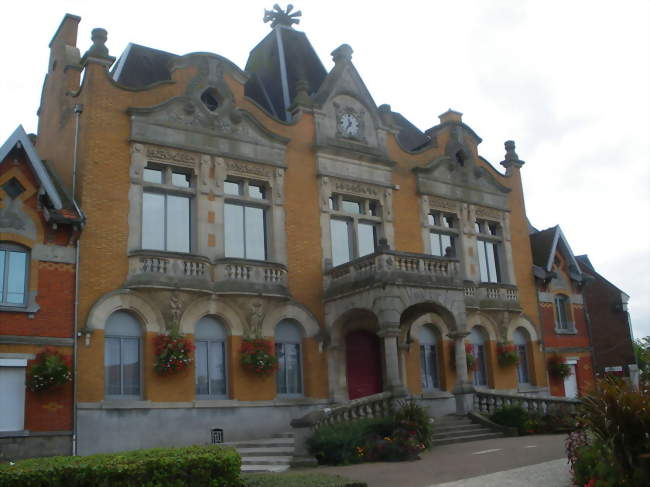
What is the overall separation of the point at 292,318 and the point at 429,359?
19.3 feet

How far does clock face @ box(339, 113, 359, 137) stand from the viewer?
2441 cm

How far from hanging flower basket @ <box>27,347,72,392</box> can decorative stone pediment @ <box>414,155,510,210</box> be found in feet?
45.5

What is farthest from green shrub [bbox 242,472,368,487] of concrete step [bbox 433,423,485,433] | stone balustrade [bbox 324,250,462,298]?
stone balustrade [bbox 324,250,462,298]

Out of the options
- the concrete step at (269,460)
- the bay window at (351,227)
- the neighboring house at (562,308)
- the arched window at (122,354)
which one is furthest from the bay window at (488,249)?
the arched window at (122,354)

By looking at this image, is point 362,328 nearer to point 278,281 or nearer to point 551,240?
point 278,281

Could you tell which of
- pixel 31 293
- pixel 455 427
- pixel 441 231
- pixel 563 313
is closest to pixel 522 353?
pixel 563 313

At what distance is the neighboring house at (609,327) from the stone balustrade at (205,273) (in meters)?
17.6

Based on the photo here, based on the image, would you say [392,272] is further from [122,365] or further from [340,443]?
[122,365]

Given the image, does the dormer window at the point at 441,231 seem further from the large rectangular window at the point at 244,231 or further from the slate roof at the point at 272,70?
the large rectangular window at the point at 244,231

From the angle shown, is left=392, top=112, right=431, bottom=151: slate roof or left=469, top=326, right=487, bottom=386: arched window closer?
left=469, top=326, right=487, bottom=386: arched window

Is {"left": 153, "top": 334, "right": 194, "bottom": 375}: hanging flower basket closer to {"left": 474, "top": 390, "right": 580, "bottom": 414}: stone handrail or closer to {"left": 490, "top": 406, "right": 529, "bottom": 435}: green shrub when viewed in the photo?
{"left": 474, "top": 390, "right": 580, "bottom": 414}: stone handrail

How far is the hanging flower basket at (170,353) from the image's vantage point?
1847 cm

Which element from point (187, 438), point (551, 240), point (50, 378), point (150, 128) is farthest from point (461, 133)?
point (50, 378)

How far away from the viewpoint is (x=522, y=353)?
2767 centimetres
